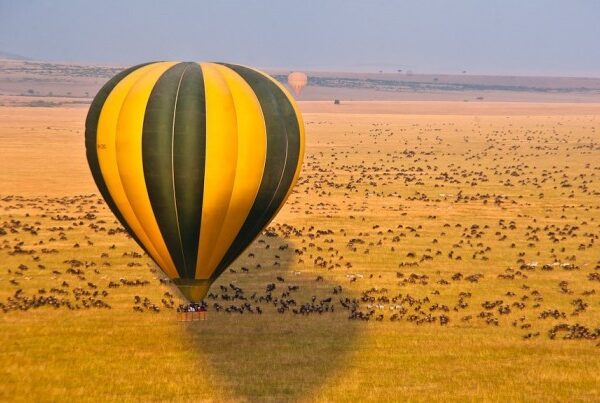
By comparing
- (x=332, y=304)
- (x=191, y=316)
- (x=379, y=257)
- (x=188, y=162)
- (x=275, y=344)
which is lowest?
(x=379, y=257)

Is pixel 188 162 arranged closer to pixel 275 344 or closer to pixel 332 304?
pixel 275 344

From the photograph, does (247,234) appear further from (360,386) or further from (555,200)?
(555,200)

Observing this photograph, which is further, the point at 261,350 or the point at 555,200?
the point at 555,200

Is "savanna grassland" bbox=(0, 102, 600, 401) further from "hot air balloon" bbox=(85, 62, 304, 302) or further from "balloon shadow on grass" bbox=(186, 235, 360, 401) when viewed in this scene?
"hot air balloon" bbox=(85, 62, 304, 302)

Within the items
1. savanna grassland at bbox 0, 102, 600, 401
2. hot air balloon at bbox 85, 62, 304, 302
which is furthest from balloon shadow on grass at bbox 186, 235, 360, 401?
hot air balloon at bbox 85, 62, 304, 302

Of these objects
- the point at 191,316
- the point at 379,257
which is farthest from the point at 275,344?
the point at 379,257

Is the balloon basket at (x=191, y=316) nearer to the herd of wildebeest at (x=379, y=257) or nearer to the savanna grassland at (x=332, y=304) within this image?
the savanna grassland at (x=332, y=304)

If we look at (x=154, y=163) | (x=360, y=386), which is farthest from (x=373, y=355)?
(x=154, y=163)

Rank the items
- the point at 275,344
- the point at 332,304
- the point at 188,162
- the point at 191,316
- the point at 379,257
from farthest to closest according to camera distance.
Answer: the point at 379,257
the point at 332,304
the point at 191,316
the point at 275,344
the point at 188,162
